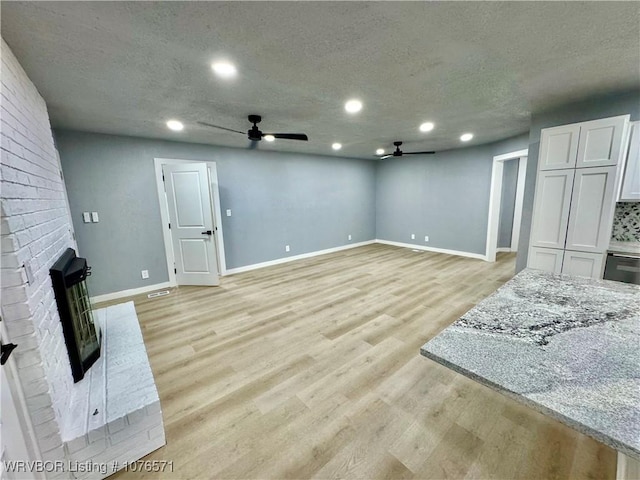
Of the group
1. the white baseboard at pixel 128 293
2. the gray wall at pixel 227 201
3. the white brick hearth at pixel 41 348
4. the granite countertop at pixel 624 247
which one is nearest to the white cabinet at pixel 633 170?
the granite countertop at pixel 624 247

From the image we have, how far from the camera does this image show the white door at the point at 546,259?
2715 mm

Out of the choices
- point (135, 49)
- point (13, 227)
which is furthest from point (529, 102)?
point (13, 227)

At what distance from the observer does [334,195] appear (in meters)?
6.30

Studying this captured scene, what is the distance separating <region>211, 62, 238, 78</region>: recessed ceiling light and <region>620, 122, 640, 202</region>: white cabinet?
357cm

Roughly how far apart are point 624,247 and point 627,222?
0.32 metres

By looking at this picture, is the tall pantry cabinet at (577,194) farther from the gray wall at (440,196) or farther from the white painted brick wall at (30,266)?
the white painted brick wall at (30,266)

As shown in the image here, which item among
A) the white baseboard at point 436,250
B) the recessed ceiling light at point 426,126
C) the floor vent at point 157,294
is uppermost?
the recessed ceiling light at point 426,126

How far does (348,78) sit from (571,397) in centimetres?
226

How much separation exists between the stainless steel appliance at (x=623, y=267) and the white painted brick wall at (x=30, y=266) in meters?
4.28

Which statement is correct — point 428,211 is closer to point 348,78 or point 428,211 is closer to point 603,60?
point 603,60

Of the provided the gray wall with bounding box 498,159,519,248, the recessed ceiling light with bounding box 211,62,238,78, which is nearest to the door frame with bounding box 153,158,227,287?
the recessed ceiling light with bounding box 211,62,238,78

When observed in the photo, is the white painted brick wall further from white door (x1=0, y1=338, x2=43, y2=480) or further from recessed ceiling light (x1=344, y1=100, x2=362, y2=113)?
recessed ceiling light (x1=344, y1=100, x2=362, y2=113)

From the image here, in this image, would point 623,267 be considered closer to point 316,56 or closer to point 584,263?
point 584,263

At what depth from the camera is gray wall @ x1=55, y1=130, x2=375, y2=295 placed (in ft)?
11.4
